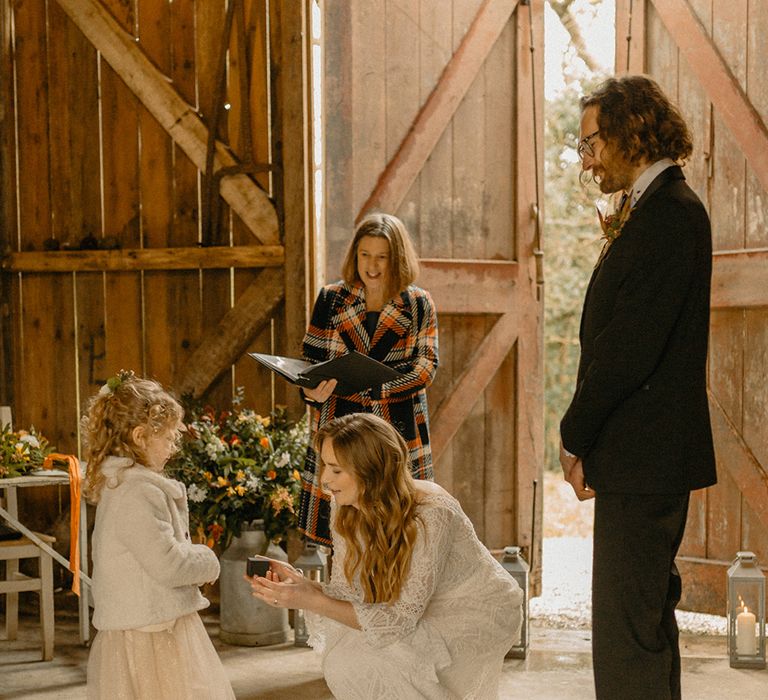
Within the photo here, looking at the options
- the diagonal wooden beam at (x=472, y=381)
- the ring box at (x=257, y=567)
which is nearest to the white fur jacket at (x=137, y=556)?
the ring box at (x=257, y=567)

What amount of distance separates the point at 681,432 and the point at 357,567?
758 mm

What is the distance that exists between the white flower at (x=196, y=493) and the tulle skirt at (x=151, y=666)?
1129 millimetres

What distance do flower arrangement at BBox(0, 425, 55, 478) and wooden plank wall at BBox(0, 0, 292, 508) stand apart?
0.76 m

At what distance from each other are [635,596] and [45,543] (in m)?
2.44

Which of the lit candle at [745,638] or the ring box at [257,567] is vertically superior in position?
the ring box at [257,567]

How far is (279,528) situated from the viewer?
12.9 ft

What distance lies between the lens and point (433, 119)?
170 inches

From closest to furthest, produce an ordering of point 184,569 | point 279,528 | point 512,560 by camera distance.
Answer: point 184,569, point 512,560, point 279,528

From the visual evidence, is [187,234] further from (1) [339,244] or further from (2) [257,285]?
(1) [339,244]

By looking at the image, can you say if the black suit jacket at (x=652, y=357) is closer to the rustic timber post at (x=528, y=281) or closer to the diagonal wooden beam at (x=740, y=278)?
the diagonal wooden beam at (x=740, y=278)

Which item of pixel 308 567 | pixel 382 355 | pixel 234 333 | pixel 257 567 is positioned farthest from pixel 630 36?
pixel 257 567

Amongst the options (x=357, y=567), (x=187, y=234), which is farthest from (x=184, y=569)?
(x=187, y=234)

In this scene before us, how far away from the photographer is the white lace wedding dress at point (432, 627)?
7.42 feet

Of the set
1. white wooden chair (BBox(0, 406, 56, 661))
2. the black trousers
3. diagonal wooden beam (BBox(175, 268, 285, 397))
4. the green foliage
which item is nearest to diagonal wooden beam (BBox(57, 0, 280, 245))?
diagonal wooden beam (BBox(175, 268, 285, 397))
